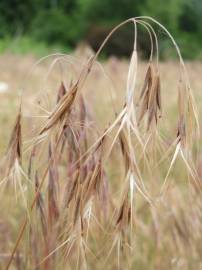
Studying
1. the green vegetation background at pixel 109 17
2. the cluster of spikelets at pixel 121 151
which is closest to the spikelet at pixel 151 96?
the cluster of spikelets at pixel 121 151

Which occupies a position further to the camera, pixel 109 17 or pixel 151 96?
pixel 109 17

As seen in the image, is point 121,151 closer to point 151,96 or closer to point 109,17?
point 151,96

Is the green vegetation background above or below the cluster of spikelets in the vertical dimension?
below

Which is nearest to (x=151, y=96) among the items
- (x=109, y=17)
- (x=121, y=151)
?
(x=121, y=151)

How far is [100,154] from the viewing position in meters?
0.57

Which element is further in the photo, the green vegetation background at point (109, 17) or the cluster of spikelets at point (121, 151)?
the green vegetation background at point (109, 17)

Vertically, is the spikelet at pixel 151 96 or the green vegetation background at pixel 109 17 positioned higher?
the spikelet at pixel 151 96

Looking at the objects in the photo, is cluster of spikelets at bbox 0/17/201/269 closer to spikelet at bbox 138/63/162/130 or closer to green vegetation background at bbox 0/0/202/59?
spikelet at bbox 138/63/162/130

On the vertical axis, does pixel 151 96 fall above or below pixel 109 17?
above

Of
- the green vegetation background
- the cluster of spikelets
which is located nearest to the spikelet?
the cluster of spikelets

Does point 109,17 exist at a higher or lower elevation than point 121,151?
lower

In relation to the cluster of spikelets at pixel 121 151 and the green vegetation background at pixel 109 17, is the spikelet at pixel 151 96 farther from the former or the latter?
the green vegetation background at pixel 109 17

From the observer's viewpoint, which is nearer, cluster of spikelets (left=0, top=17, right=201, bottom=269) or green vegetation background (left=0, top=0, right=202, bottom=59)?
cluster of spikelets (left=0, top=17, right=201, bottom=269)

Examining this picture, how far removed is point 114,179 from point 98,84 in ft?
7.09
